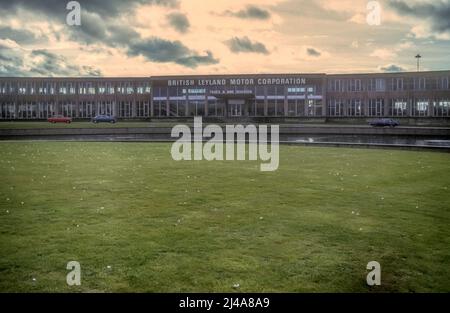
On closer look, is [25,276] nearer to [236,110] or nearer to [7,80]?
[236,110]

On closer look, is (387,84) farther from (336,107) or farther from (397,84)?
(336,107)

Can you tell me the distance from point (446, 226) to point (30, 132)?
4055cm

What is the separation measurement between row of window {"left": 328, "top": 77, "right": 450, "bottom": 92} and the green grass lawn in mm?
74290

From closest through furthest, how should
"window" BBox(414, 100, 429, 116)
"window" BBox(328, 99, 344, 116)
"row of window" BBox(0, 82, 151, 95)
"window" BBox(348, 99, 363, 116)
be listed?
"window" BBox(414, 100, 429, 116) < "window" BBox(348, 99, 363, 116) < "window" BBox(328, 99, 344, 116) < "row of window" BBox(0, 82, 151, 95)

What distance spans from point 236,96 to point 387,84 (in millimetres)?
29827

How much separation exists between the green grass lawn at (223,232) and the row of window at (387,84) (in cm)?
7429

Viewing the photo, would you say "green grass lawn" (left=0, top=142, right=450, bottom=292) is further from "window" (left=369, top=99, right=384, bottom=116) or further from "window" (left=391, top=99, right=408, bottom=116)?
"window" (left=369, top=99, right=384, bottom=116)

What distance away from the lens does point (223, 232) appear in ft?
26.6

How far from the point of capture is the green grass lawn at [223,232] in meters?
5.93

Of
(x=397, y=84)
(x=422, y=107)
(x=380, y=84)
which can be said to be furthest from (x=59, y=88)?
(x=422, y=107)

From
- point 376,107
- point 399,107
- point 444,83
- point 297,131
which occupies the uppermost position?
point 444,83

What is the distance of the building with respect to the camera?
274 feet

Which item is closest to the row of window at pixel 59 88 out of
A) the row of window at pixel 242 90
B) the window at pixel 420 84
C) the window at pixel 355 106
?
the row of window at pixel 242 90

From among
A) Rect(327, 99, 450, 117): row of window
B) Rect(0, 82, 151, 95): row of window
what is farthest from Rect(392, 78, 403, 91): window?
Rect(0, 82, 151, 95): row of window
